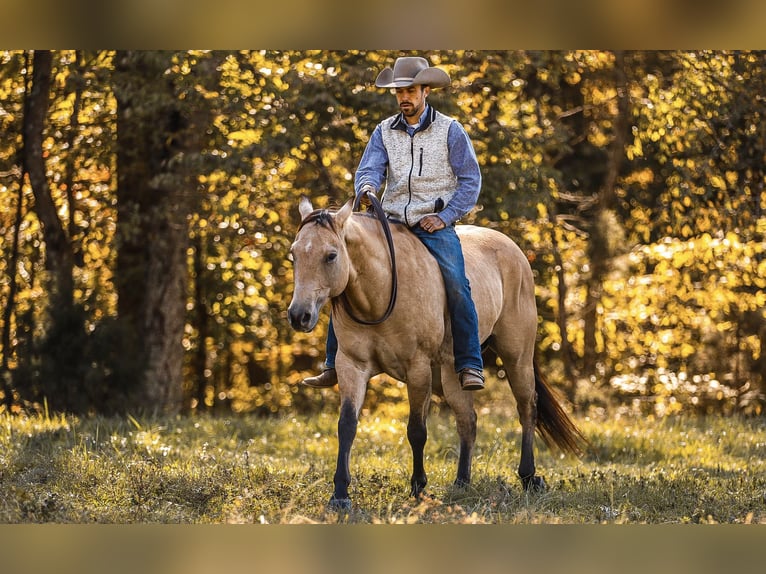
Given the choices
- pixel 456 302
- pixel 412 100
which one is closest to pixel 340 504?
pixel 456 302

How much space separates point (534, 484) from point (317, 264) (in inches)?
97.2

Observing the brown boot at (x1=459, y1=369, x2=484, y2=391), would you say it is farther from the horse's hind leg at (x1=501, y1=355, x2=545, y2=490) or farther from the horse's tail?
the horse's tail

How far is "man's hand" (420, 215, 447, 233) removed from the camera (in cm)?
675

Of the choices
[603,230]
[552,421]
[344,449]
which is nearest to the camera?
[344,449]

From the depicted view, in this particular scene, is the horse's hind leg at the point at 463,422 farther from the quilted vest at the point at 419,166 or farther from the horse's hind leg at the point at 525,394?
the quilted vest at the point at 419,166

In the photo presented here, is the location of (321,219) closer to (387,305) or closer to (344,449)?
(387,305)

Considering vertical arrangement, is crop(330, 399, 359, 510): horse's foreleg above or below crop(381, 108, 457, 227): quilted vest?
below

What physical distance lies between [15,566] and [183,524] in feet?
3.06

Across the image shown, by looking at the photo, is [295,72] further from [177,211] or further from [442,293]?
[442,293]

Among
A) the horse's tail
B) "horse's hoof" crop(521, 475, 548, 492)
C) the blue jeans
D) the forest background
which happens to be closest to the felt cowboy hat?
the blue jeans

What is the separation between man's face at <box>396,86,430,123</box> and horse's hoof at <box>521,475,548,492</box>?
8.10ft

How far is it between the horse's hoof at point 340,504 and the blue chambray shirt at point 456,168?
180cm

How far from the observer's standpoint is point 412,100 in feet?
22.2
